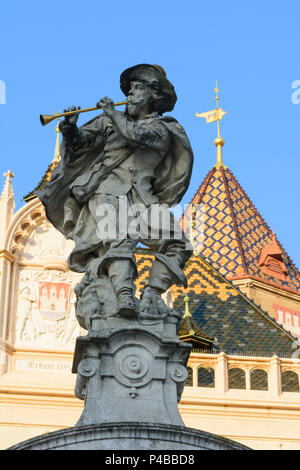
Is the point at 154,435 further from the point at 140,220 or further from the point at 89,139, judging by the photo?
the point at 89,139

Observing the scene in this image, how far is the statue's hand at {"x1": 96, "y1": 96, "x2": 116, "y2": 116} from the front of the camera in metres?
8.84

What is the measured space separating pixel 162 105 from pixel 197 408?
1627cm

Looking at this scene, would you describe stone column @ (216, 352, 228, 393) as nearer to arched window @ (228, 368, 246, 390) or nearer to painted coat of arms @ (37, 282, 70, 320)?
arched window @ (228, 368, 246, 390)

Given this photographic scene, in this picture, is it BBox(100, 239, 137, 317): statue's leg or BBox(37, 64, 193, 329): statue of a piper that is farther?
BBox(37, 64, 193, 329): statue of a piper

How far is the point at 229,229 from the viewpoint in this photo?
138 feet

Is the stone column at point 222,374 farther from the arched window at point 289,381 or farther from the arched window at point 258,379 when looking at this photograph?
the arched window at point 289,381

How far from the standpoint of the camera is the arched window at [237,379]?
25469 millimetres

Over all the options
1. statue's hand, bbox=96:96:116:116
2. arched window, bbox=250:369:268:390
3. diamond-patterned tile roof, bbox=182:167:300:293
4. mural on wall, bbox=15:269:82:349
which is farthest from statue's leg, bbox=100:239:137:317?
diamond-patterned tile roof, bbox=182:167:300:293

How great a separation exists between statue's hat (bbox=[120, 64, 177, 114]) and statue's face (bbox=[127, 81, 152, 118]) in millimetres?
48

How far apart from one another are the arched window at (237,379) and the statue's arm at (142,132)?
17001mm

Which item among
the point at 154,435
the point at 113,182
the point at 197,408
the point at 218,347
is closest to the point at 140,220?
the point at 113,182

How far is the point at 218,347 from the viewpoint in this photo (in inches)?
1072
